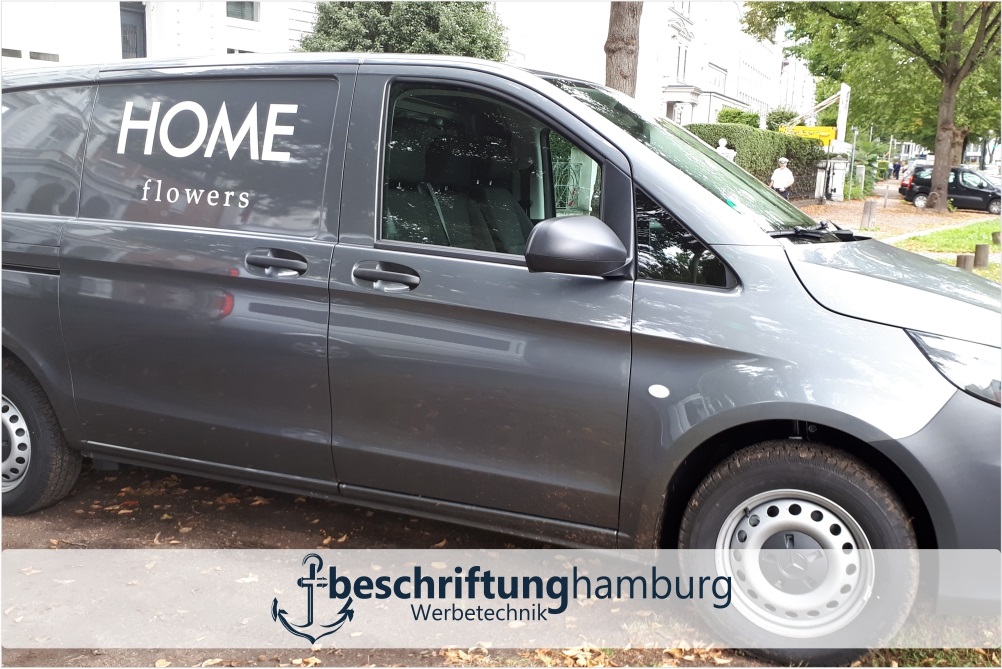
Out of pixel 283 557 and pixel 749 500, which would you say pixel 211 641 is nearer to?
pixel 283 557

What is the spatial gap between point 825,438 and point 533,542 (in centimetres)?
155

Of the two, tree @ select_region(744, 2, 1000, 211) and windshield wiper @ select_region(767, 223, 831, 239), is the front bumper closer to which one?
windshield wiper @ select_region(767, 223, 831, 239)

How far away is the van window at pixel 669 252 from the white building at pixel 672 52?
974mm

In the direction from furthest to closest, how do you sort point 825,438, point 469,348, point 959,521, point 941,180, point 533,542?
point 941,180
point 533,542
point 469,348
point 825,438
point 959,521

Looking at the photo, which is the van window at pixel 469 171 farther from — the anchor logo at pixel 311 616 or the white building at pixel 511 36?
the anchor logo at pixel 311 616

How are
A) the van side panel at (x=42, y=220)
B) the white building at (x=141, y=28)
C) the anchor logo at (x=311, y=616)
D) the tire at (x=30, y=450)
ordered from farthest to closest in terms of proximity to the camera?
the white building at (x=141, y=28) < the tire at (x=30, y=450) < the van side panel at (x=42, y=220) < the anchor logo at (x=311, y=616)

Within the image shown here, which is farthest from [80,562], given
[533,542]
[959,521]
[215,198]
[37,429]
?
[959,521]

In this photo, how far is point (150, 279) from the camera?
3.74 meters

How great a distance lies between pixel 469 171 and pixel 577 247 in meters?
0.68

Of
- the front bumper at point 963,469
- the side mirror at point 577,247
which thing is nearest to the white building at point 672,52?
the side mirror at point 577,247

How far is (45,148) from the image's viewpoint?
4.02 meters

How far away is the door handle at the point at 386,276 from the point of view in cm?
336

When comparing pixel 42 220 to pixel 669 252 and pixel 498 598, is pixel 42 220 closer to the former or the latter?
pixel 498 598

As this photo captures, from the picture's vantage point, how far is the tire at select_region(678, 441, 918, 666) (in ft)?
9.42
